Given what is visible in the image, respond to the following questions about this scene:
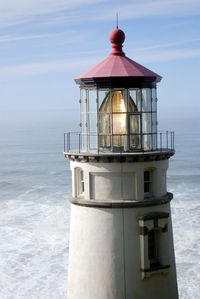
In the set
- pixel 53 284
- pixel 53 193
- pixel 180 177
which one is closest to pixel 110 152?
pixel 53 284

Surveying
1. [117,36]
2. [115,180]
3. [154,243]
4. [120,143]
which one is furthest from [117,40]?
[154,243]

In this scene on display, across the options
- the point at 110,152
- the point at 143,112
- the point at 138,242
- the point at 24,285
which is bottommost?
the point at 24,285

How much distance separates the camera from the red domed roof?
1023 cm

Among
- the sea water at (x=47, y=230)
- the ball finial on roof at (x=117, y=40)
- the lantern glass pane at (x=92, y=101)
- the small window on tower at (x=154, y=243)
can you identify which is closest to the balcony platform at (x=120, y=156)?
the lantern glass pane at (x=92, y=101)

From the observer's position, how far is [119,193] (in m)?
10.1

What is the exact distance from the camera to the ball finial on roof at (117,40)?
34.9 feet

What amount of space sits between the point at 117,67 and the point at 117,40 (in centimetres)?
60

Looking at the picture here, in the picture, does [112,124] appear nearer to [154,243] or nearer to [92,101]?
[92,101]

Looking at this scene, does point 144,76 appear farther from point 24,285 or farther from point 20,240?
point 20,240

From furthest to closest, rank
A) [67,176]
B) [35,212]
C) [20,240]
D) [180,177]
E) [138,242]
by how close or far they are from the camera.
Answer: [67,176]
[180,177]
[35,212]
[20,240]
[138,242]

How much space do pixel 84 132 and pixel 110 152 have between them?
2.38 ft

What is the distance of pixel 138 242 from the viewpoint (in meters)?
10.2

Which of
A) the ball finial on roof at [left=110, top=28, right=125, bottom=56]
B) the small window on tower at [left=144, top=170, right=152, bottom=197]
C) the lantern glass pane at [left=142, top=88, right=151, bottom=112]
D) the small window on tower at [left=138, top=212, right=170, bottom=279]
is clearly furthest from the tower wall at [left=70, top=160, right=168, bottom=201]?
the ball finial on roof at [left=110, top=28, right=125, bottom=56]

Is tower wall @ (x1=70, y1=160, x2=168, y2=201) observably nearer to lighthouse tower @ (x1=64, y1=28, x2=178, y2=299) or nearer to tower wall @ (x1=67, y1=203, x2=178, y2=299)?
lighthouse tower @ (x1=64, y1=28, x2=178, y2=299)
